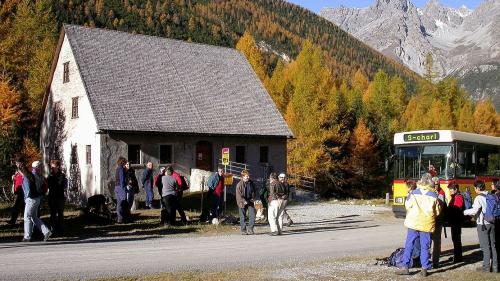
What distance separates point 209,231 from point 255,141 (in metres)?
17.0

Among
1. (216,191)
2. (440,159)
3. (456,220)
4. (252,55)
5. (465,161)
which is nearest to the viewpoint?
(456,220)

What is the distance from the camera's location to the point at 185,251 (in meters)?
13.0

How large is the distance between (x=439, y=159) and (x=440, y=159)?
40mm

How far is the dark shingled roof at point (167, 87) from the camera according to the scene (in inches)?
1154

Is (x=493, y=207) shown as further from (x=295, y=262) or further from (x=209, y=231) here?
(x=209, y=231)

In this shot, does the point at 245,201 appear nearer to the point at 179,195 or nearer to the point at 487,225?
the point at 179,195

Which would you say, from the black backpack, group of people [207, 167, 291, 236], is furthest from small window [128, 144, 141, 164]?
the black backpack

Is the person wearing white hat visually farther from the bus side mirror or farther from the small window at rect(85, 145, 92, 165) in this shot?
the small window at rect(85, 145, 92, 165)

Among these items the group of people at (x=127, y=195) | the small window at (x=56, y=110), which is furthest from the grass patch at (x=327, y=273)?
the small window at (x=56, y=110)

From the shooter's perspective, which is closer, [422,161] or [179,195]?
[179,195]

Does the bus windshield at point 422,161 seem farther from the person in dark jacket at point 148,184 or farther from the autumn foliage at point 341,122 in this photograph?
the autumn foliage at point 341,122

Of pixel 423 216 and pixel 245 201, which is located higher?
pixel 423 216

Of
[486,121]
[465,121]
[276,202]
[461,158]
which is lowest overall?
[276,202]

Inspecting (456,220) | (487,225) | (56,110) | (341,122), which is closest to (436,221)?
(487,225)
